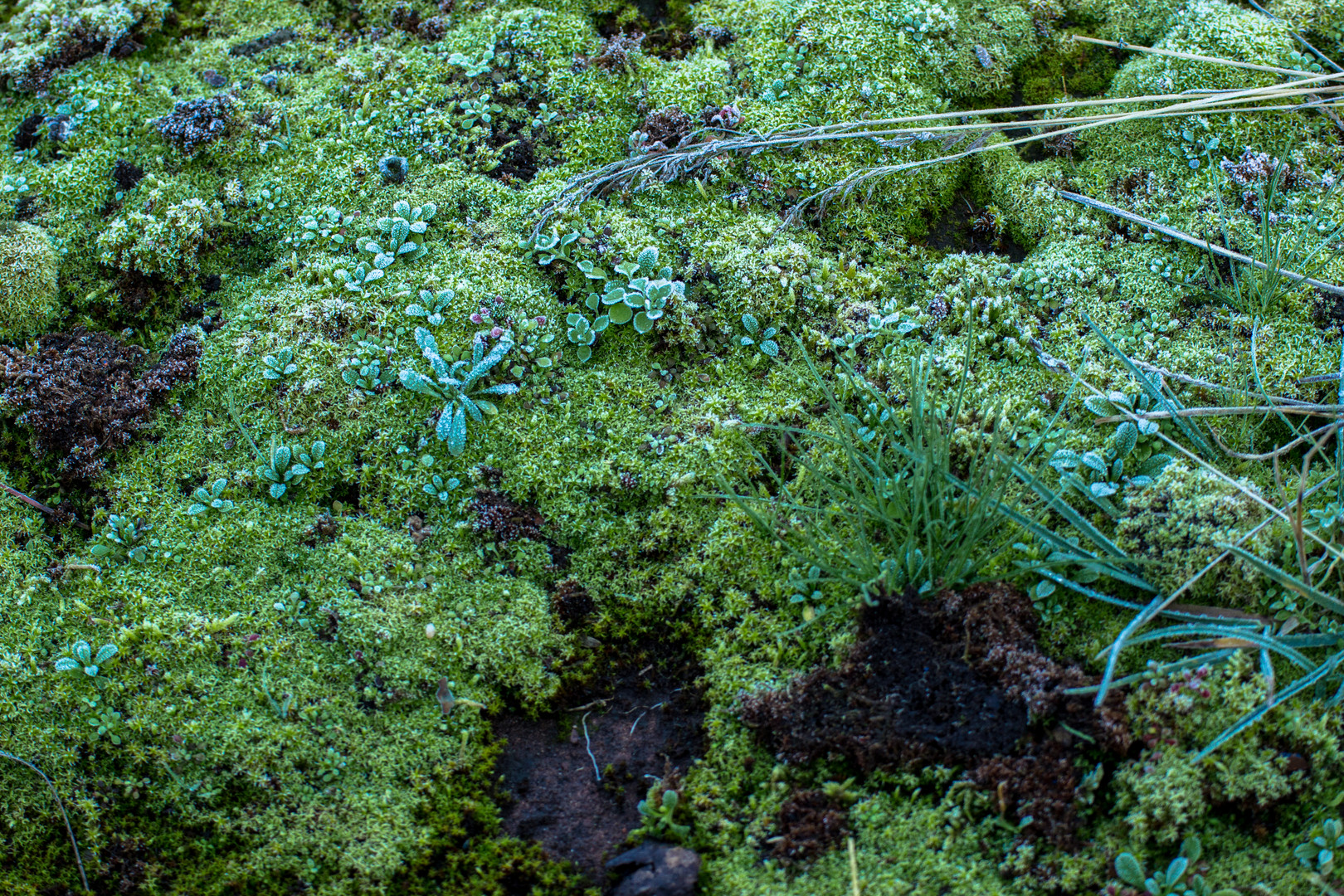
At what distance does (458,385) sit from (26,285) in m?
2.00

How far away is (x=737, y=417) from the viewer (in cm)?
343

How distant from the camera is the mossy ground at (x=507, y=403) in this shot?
266 cm

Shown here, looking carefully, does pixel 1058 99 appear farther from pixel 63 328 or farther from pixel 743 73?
pixel 63 328

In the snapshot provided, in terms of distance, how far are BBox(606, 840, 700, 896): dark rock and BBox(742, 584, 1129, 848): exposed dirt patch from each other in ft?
1.42

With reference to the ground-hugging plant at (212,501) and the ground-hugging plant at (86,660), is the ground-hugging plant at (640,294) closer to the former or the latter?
the ground-hugging plant at (212,501)

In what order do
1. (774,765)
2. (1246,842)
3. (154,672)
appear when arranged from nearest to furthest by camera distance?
(1246,842)
(774,765)
(154,672)

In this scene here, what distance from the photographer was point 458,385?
3447 millimetres

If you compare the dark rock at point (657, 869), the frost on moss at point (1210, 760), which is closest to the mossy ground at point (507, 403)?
the frost on moss at point (1210, 760)

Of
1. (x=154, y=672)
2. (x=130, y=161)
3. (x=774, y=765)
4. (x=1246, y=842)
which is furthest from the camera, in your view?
(x=130, y=161)

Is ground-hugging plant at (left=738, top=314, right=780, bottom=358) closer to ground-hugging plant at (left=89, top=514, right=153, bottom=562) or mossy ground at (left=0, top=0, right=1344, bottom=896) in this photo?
mossy ground at (left=0, top=0, right=1344, bottom=896)

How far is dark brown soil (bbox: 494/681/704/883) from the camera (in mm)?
2713

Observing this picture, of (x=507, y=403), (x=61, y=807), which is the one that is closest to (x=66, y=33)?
(x=507, y=403)

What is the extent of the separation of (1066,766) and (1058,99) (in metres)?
3.32

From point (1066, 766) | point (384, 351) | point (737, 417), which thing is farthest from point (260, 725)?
point (1066, 766)
